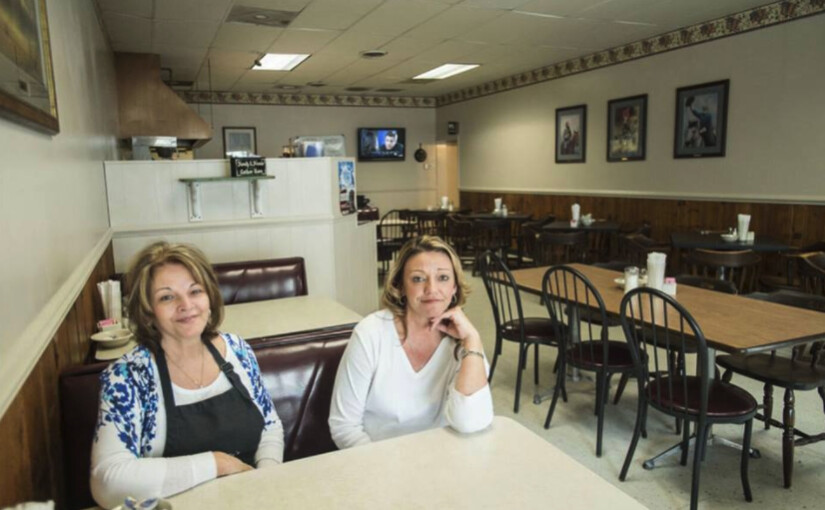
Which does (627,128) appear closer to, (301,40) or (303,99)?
(301,40)

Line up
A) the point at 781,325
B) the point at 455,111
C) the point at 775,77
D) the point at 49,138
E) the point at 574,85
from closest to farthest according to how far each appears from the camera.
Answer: the point at 49,138 < the point at 781,325 < the point at 775,77 < the point at 574,85 < the point at 455,111

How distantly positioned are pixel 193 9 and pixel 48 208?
3.96m

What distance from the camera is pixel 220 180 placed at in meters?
3.87

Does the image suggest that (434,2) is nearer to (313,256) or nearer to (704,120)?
(313,256)

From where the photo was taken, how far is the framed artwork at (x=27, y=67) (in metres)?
1.22

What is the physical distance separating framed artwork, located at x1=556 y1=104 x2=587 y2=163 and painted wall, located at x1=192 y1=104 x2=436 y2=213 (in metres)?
4.13

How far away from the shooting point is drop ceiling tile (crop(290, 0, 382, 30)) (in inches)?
193

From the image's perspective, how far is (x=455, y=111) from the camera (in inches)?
431

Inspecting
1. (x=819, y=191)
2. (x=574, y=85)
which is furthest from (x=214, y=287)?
(x=574, y=85)

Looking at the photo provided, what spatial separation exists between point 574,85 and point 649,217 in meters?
2.20

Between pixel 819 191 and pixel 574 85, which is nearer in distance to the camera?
pixel 819 191

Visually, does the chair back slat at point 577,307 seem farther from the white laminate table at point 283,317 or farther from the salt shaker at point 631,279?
the white laminate table at point 283,317

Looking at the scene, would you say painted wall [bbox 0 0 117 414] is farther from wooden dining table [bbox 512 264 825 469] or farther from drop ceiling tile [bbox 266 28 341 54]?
drop ceiling tile [bbox 266 28 341 54]

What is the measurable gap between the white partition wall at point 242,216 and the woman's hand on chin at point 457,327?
2753 mm
